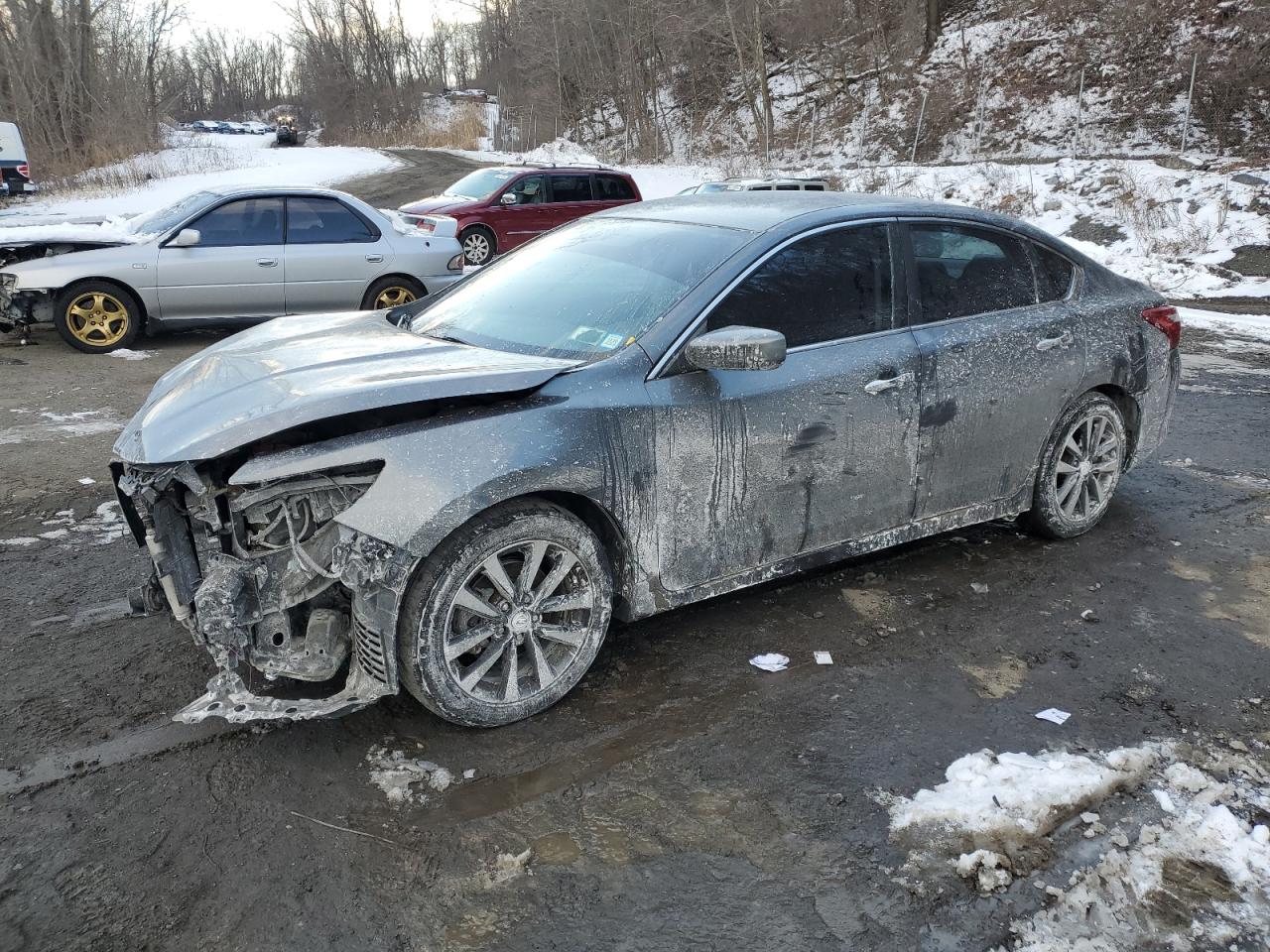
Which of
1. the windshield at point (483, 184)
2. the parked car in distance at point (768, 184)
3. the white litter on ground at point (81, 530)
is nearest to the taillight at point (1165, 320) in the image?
the white litter on ground at point (81, 530)

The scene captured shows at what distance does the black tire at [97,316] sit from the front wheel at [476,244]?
704 cm

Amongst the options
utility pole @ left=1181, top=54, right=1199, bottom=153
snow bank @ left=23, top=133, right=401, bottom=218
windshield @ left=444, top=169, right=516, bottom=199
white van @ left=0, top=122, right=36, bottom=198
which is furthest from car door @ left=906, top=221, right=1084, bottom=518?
white van @ left=0, top=122, right=36, bottom=198

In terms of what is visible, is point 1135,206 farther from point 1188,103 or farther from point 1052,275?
point 1052,275

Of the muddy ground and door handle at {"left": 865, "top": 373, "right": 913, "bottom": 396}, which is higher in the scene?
door handle at {"left": 865, "top": 373, "right": 913, "bottom": 396}

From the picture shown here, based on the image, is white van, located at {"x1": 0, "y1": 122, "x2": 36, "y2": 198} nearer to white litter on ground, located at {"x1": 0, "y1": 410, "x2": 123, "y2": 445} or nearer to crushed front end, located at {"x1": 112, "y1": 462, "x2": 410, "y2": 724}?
white litter on ground, located at {"x1": 0, "y1": 410, "x2": 123, "y2": 445}

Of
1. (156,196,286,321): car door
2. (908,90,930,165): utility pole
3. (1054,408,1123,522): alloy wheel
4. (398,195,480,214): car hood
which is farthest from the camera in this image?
(908,90,930,165): utility pole

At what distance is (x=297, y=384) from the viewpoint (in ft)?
10.7

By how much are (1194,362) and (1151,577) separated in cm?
558

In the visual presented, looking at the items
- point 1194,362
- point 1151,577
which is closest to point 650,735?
point 1151,577

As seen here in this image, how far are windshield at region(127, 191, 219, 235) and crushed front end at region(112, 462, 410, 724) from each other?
706 centimetres

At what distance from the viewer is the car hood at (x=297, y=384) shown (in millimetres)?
3047

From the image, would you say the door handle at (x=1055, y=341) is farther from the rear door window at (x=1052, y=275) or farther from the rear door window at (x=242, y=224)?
the rear door window at (x=242, y=224)

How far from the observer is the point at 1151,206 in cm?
1644

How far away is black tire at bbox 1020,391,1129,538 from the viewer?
15.8ft
